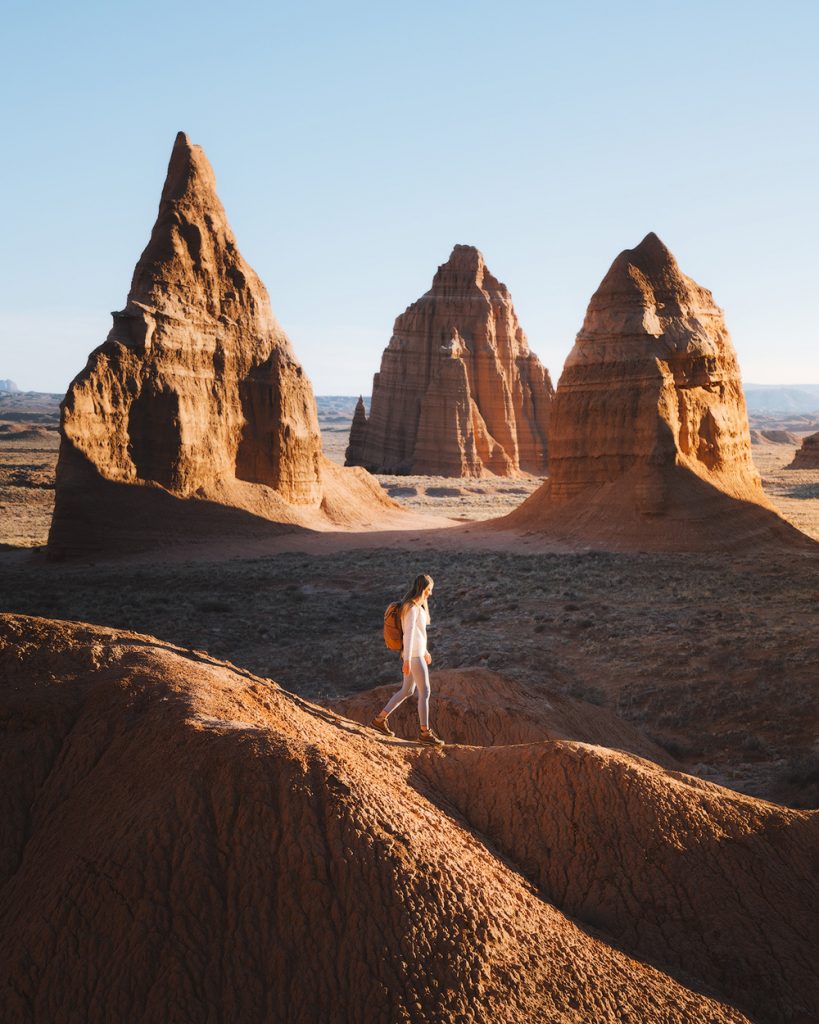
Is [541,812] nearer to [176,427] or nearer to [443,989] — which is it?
[443,989]

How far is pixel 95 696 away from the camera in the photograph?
6.47 m

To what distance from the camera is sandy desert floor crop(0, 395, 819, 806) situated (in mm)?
13172

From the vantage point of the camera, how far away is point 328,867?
5.23 metres

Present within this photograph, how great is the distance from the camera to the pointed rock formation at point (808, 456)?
7369 centimetres

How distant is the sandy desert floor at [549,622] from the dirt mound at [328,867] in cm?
444

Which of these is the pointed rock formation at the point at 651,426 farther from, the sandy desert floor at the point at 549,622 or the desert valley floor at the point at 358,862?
the desert valley floor at the point at 358,862

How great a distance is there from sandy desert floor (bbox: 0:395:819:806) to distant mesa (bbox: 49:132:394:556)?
244 centimetres

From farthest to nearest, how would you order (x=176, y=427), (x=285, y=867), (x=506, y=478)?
(x=506, y=478) → (x=176, y=427) → (x=285, y=867)

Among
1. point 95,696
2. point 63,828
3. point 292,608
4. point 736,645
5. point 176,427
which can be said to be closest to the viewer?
point 63,828

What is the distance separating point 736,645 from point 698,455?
16058 mm

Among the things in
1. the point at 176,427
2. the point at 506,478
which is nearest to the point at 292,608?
the point at 176,427

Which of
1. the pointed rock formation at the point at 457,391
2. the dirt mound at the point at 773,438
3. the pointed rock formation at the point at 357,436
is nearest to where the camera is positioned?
the pointed rock formation at the point at 457,391

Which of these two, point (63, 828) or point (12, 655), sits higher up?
point (12, 655)

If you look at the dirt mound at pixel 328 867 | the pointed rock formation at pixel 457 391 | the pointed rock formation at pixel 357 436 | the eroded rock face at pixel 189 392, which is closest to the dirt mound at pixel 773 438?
the pointed rock formation at pixel 457 391
